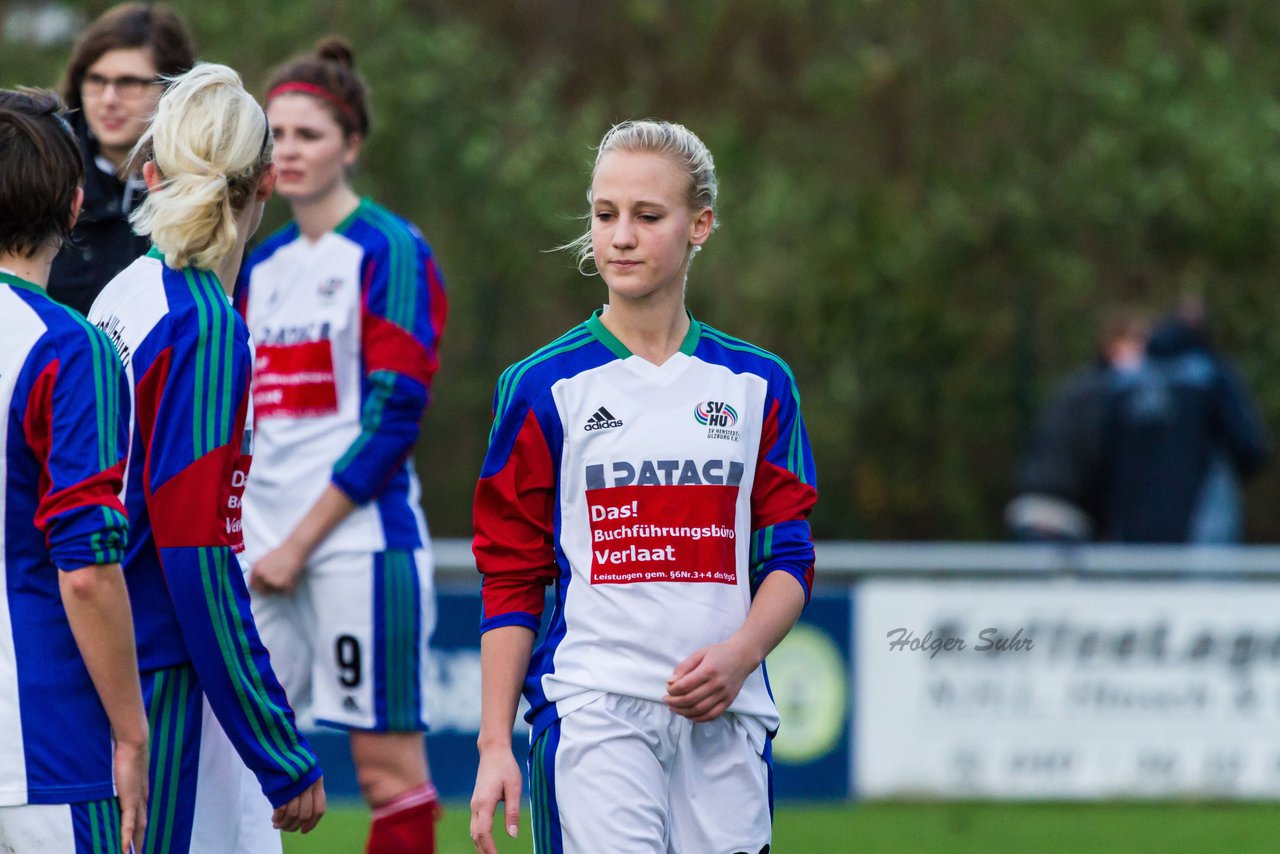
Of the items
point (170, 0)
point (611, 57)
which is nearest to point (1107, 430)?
point (611, 57)

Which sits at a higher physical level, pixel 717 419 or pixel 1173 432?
pixel 717 419

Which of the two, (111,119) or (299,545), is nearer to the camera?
(111,119)

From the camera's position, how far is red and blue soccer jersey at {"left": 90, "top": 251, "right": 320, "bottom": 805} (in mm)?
3277

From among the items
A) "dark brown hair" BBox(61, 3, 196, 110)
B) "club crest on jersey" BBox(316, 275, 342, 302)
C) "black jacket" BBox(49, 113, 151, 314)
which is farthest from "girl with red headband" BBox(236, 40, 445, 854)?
"black jacket" BBox(49, 113, 151, 314)

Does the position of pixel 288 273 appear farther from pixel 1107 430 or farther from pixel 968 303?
pixel 968 303

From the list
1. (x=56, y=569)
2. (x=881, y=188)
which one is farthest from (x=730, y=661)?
(x=881, y=188)

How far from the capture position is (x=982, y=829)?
7707mm

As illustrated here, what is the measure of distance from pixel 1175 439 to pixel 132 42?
6.55m

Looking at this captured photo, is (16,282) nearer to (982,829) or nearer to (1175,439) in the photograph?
(982,829)

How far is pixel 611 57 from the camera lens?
43.0ft

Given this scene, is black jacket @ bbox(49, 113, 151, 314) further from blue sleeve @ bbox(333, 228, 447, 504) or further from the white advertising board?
the white advertising board

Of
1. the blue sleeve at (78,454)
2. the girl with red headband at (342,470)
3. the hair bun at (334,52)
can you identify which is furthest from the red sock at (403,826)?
the blue sleeve at (78,454)

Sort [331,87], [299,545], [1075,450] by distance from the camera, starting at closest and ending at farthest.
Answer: [299,545]
[331,87]
[1075,450]

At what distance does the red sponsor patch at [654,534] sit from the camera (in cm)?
332
